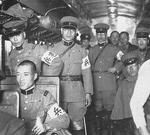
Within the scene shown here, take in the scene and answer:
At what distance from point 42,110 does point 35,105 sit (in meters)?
0.16

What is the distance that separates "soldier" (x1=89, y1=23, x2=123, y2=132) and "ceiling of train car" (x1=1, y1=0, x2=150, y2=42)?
124 centimetres

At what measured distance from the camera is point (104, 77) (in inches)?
244

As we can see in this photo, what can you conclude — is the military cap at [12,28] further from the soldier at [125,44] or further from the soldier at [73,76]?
the soldier at [125,44]

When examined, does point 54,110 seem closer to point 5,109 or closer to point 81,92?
point 5,109

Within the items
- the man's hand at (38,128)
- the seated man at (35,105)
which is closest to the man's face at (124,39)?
the seated man at (35,105)

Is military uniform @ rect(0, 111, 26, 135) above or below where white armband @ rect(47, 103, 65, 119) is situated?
above

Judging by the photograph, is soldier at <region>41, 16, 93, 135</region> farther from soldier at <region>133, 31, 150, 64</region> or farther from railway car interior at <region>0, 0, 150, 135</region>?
soldier at <region>133, 31, 150, 64</region>

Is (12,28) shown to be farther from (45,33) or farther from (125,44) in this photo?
(125,44)

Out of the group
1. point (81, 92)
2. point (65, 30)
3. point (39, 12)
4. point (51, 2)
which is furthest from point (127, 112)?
point (51, 2)

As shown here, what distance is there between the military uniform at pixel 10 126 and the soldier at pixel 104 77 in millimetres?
4049

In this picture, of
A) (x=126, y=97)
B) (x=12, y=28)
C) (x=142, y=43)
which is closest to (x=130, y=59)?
(x=126, y=97)

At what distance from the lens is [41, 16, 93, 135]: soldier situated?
4.88 m

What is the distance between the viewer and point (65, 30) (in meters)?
4.89

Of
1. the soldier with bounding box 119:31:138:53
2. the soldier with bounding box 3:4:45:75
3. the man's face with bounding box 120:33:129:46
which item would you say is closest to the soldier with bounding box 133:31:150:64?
the soldier with bounding box 119:31:138:53
